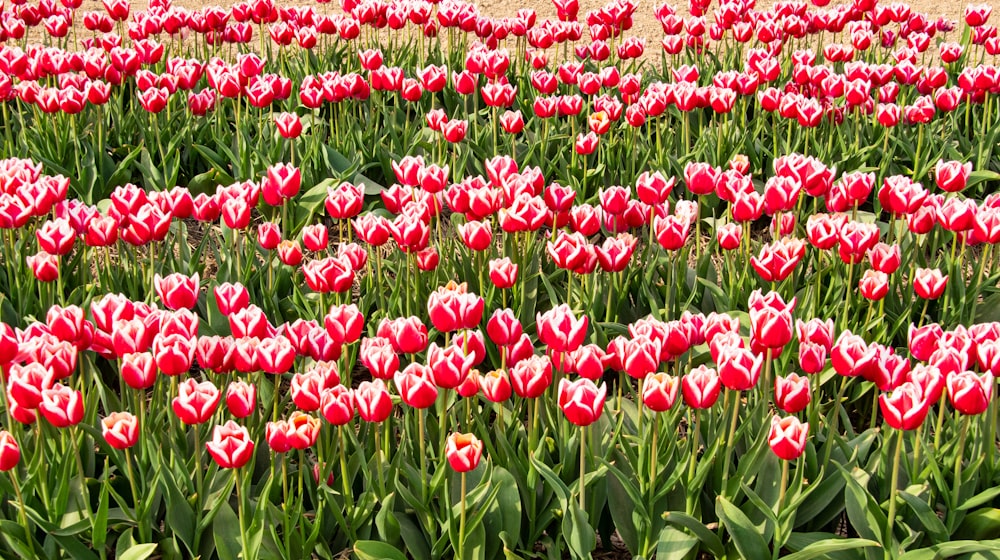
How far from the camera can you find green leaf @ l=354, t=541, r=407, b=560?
258cm

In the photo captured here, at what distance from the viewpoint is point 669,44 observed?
6.18m

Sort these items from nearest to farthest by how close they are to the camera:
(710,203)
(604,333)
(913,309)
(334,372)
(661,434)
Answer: (334,372), (661,434), (604,333), (913,309), (710,203)

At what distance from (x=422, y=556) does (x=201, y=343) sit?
75 centimetres

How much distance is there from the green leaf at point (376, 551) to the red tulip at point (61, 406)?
69cm

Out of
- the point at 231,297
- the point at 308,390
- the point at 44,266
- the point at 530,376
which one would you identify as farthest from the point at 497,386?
the point at 44,266

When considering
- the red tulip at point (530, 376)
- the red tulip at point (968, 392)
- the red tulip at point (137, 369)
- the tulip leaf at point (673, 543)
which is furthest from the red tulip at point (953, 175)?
the red tulip at point (137, 369)

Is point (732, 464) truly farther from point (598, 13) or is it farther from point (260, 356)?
point (598, 13)

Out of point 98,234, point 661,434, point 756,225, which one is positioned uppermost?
point 98,234

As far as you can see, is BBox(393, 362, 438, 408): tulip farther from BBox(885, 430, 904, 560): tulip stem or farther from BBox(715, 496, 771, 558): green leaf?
BBox(885, 430, 904, 560): tulip stem

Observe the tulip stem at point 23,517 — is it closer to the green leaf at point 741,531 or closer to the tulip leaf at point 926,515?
the green leaf at point 741,531

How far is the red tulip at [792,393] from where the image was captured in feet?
8.61

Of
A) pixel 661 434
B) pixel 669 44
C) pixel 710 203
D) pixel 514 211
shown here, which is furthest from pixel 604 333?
pixel 669 44

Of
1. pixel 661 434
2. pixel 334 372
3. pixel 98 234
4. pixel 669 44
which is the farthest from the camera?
pixel 669 44

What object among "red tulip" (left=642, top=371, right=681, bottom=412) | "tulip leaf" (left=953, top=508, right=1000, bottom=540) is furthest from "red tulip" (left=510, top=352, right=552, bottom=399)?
"tulip leaf" (left=953, top=508, right=1000, bottom=540)
